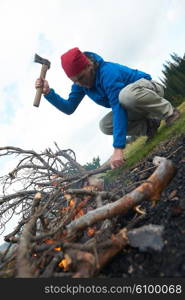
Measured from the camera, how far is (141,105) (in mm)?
4566

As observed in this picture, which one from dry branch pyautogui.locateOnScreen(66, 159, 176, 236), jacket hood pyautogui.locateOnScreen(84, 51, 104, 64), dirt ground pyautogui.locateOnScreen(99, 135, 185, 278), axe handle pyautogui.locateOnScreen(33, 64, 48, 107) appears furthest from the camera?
axe handle pyautogui.locateOnScreen(33, 64, 48, 107)

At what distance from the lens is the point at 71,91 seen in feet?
16.6

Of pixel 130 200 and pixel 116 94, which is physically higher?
pixel 116 94

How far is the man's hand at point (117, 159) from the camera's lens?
3.85m

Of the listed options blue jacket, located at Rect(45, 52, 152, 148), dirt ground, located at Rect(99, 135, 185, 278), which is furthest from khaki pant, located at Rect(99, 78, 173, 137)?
dirt ground, located at Rect(99, 135, 185, 278)

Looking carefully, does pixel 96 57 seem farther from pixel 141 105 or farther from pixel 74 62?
pixel 141 105


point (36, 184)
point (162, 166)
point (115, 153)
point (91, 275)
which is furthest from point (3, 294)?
point (36, 184)

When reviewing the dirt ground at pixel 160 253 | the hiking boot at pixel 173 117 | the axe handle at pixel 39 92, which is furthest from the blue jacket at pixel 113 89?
the dirt ground at pixel 160 253

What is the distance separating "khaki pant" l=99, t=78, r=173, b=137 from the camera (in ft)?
14.1

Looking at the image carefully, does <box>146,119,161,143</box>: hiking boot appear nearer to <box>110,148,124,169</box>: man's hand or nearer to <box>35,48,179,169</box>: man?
<box>35,48,179,169</box>: man

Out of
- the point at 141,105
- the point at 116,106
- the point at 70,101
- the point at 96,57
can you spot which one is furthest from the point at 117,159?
the point at 70,101

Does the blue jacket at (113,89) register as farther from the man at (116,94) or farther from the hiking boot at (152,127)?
the hiking boot at (152,127)

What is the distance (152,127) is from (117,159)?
69.1 inches

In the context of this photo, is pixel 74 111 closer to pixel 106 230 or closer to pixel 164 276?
pixel 106 230
